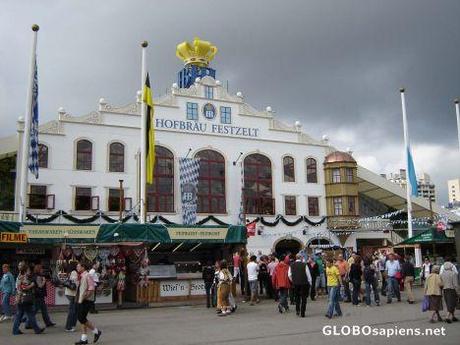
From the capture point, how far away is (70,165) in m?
33.0

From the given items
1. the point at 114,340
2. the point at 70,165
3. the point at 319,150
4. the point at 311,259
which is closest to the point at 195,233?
the point at 311,259

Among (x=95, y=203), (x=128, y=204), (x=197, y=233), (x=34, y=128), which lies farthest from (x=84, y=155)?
(x=197, y=233)

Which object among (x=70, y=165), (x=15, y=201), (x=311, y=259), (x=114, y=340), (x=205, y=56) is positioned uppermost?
(x=205, y=56)

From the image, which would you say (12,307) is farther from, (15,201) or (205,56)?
(205,56)

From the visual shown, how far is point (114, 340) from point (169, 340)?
4.15 feet

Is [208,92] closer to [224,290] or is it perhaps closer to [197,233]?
[197,233]

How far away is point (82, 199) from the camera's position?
33.0 m

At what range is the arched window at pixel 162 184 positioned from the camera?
34781mm

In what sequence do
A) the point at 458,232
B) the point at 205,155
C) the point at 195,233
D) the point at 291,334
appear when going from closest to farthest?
the point at 291,334, the point at 458,232, the point at 195,233, the point at 205,155

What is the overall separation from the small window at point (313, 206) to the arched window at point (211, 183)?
6913 millimetres

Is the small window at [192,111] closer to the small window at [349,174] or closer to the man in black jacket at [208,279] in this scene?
the small window at [349,174]

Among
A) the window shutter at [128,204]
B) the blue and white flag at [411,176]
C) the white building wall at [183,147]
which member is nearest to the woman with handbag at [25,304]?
the white building wall at [183,147]

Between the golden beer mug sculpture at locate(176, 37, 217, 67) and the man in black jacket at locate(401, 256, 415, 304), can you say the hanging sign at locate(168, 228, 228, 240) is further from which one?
the golden beer mug sculpture at locate(176, 37, 217, 67)

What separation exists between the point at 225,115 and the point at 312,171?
8161mm
